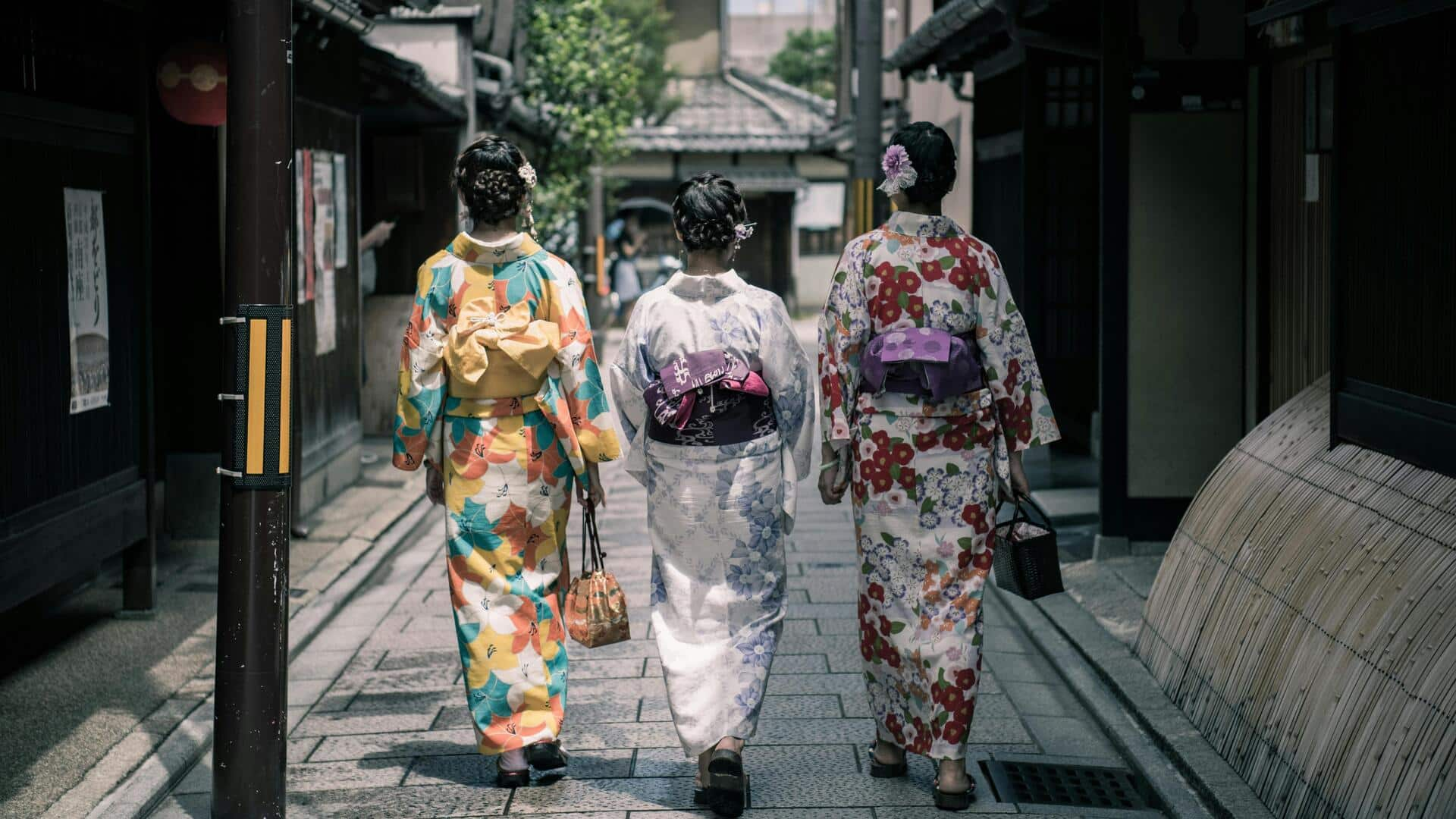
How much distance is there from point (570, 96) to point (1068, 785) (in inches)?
744

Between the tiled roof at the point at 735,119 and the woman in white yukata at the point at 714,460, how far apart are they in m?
31.8

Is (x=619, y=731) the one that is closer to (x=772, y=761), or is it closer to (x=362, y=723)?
(x=772, y=761)

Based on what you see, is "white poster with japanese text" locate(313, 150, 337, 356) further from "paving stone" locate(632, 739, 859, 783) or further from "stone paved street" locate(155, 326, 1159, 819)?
"paving stone" locate(632, 739, 859, 783)

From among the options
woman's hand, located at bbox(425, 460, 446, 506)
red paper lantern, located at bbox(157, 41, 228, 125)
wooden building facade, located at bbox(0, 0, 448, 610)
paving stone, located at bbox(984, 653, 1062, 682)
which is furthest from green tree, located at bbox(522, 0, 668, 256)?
woman's hand, located at bbox(425, 460, 446, 506)

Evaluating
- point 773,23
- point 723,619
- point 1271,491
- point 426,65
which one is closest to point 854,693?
point 723,619

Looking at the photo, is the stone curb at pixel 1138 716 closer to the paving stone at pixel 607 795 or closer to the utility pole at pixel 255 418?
the paving stone at pixel 607 795

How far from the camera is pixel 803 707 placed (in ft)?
22.8

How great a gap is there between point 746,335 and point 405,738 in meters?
2.31

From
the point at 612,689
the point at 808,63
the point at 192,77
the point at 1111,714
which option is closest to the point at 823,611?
the point at 612,689

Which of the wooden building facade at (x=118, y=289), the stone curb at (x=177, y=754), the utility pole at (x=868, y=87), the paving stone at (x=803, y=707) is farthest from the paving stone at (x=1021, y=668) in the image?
the utility pole at (x=868, y=87)

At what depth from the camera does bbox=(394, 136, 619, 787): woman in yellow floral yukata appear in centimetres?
591

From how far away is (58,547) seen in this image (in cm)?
755

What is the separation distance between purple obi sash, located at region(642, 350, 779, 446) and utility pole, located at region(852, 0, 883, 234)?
1292 cm

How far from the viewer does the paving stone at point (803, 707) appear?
6.82m
